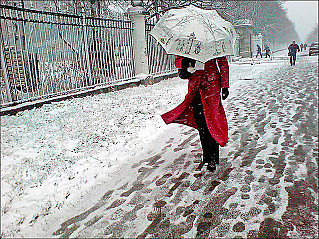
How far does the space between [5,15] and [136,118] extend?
3639 millimetres

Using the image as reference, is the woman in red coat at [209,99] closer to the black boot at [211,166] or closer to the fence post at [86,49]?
the black boot at [211,166]

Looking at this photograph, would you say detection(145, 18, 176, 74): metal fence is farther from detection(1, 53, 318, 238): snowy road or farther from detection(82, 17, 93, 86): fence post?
detection(1, 53, 318, 238): snowy road

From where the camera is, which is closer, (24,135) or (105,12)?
(24,135)

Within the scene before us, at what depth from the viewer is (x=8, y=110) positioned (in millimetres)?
5969

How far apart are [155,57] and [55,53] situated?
5.68 metres

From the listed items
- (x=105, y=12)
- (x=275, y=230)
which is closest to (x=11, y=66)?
A: (x=275, y=230)

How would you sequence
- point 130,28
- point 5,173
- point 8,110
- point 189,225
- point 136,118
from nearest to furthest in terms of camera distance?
1. point 189,225
2. point 5,173
3. point 8,110
4. point 136,118
5. point 130,28

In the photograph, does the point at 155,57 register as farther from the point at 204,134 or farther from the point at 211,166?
the point at 211,166

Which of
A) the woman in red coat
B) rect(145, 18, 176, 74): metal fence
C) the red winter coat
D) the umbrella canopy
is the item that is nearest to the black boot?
the woman in red coat

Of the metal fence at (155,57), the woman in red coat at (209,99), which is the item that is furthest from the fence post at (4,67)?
the metal fence at (155,57)

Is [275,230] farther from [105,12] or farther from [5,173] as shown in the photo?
[105,12]

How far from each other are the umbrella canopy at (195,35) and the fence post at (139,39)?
7.56 meters

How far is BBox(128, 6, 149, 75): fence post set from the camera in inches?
428

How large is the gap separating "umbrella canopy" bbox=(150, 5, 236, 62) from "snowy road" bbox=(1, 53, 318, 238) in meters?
1.65
